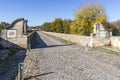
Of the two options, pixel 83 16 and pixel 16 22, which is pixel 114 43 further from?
pixel 83 16

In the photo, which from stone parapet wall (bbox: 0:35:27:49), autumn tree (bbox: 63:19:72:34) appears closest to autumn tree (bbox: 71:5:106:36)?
autumn tree (bbox: 63:19:72:34)

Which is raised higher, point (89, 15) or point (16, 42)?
point (89, 15)

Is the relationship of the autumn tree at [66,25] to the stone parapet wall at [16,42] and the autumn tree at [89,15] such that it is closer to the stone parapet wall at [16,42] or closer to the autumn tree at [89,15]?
the autumn tree at [89,15]

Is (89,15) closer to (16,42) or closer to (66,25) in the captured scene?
(66,25)

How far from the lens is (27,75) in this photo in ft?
37.7

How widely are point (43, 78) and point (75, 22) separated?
152ft

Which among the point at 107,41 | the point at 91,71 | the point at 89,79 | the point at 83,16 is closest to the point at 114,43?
the point at 107,41

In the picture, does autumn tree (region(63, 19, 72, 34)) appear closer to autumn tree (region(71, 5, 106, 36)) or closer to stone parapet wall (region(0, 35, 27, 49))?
autumn tree (region(71, 5, 106, 36))

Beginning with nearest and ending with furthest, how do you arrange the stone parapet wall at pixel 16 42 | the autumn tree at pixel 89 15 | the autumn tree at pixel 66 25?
the stone parapet wall at pixel 16 42, the autumn tree at pixel 89 15, the autumn tree at pixel 66 25

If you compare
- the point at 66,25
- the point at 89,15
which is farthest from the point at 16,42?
A: the point at 66,25

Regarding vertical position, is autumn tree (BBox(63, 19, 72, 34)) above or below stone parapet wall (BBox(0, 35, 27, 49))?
above

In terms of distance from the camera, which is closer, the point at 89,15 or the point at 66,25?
the point at 89,15

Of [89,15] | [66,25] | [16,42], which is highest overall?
[89,15]

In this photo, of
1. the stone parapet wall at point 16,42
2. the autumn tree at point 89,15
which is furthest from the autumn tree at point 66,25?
the stone parapet wall at point 16,42
